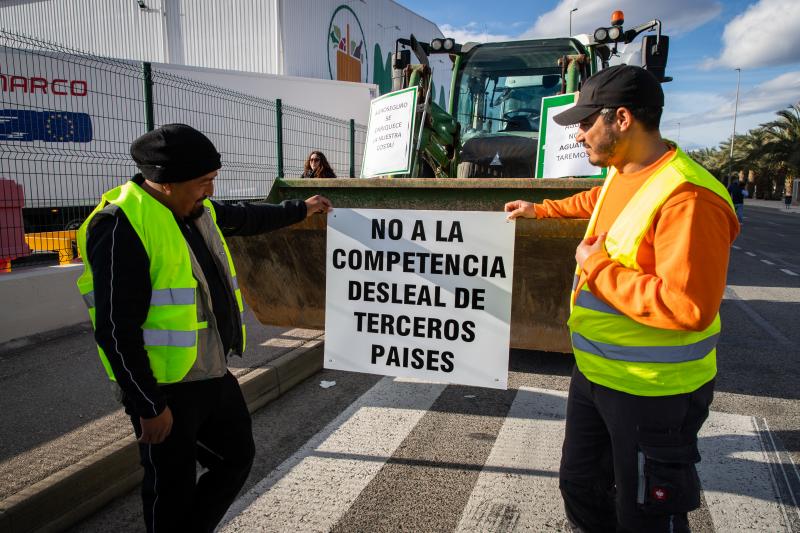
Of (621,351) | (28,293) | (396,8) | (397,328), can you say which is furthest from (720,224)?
(396,8)

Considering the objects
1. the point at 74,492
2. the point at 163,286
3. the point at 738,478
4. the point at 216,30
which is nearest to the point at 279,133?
the point at 74,492

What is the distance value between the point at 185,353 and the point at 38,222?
17.1 feet

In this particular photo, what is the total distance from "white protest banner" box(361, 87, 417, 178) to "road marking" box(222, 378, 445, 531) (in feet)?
7.28

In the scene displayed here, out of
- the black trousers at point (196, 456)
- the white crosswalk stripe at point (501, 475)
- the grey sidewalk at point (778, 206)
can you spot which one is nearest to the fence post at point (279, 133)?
the white crosswalk stripe at point (501, 475)

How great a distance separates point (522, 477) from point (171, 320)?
6.73 feet

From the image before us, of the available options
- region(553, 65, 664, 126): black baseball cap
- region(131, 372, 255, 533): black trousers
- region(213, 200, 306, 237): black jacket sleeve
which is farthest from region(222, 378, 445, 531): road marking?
region(553, 65, 664, 126): black baseball cap

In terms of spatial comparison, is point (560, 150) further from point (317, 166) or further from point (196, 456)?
point (317, 166)

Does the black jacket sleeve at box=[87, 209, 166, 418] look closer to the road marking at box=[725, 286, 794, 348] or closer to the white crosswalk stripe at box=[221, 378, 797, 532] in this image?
the white crosswalk stripe at box=[221, 378, 797, 532]

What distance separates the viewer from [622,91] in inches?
69.1

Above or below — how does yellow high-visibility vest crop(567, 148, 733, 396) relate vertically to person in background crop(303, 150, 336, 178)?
below

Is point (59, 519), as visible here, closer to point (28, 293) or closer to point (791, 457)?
point (28, 293)

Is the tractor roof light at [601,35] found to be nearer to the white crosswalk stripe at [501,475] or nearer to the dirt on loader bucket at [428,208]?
the dirt on loader bucket at [428,208]

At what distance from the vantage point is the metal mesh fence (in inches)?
220

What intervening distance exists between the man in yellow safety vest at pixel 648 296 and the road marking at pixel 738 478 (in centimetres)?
118
